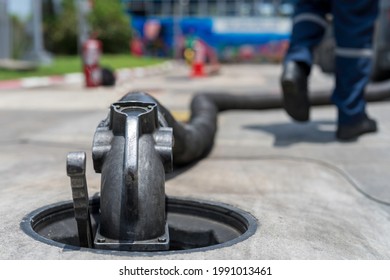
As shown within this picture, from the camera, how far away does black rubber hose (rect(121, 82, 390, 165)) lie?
346 cm

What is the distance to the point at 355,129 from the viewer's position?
16.5 feet

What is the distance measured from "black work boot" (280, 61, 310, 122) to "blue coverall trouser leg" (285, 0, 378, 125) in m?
0.09

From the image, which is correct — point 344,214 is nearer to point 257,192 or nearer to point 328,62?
point 257,192

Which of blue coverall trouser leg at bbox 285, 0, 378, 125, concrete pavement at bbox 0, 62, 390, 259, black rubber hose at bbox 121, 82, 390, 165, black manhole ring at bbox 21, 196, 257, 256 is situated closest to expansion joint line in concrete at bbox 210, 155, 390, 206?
concrete pavement at bbox 0, 62, 390, 259

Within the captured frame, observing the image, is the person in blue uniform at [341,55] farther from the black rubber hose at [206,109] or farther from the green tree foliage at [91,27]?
the green tree foliage at [91,27]

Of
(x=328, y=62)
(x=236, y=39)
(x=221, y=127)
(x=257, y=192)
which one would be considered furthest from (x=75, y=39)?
(x=257, y=192)

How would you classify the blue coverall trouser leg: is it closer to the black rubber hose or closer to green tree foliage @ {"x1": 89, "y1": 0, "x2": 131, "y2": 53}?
the black rubber hose

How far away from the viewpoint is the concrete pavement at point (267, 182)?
94.4 inches

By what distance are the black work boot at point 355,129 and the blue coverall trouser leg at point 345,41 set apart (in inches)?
2.1

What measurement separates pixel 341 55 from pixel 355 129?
2.24 feet

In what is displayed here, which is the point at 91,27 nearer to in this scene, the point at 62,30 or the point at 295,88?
the point at 62,30

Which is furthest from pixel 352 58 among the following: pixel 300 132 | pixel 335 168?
pixel 335 168
